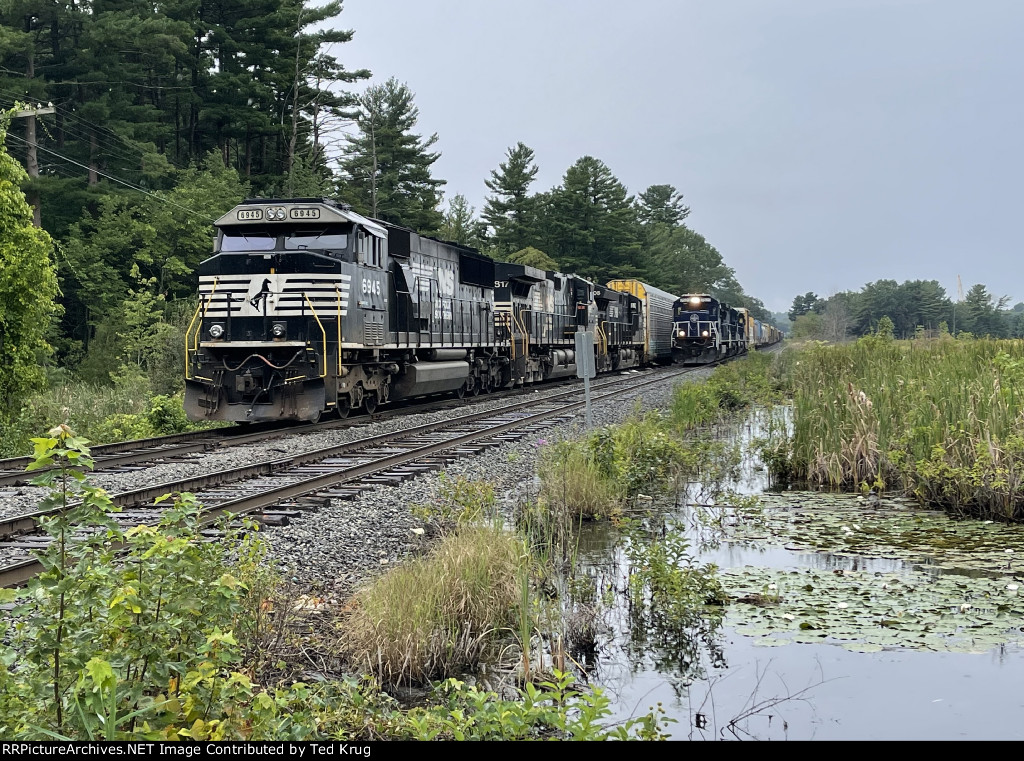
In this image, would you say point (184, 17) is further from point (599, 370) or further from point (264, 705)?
point (264, 705)

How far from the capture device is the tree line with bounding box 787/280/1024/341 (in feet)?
115

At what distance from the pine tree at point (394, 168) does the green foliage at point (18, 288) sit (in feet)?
97.0

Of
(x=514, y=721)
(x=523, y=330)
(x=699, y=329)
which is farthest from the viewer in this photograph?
(x=699, y=329)

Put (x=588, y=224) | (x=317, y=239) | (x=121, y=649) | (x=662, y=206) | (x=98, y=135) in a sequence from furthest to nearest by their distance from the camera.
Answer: (x=662, y=206)
(x=588, y=224)
(x=98, y=135)
(x=317, y=239)
(x=121, y=649)

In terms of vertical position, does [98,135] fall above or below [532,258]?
above

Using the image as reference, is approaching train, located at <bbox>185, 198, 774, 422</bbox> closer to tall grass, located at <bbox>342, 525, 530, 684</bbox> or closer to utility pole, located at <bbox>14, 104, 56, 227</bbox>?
tall grass, located at <bbox>342, 525, 530, 684</bbox>

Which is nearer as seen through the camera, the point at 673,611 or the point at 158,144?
the point at 673,611

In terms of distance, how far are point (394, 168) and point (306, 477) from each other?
45.2 m

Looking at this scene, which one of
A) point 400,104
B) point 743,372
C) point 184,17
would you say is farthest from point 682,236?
point 743,372

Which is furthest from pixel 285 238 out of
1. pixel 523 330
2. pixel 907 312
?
pixel 907 312

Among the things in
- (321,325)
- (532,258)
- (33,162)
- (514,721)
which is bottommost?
(514,721)

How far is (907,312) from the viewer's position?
234ft

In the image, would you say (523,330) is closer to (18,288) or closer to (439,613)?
(18,288)

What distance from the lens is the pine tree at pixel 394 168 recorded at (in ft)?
168
